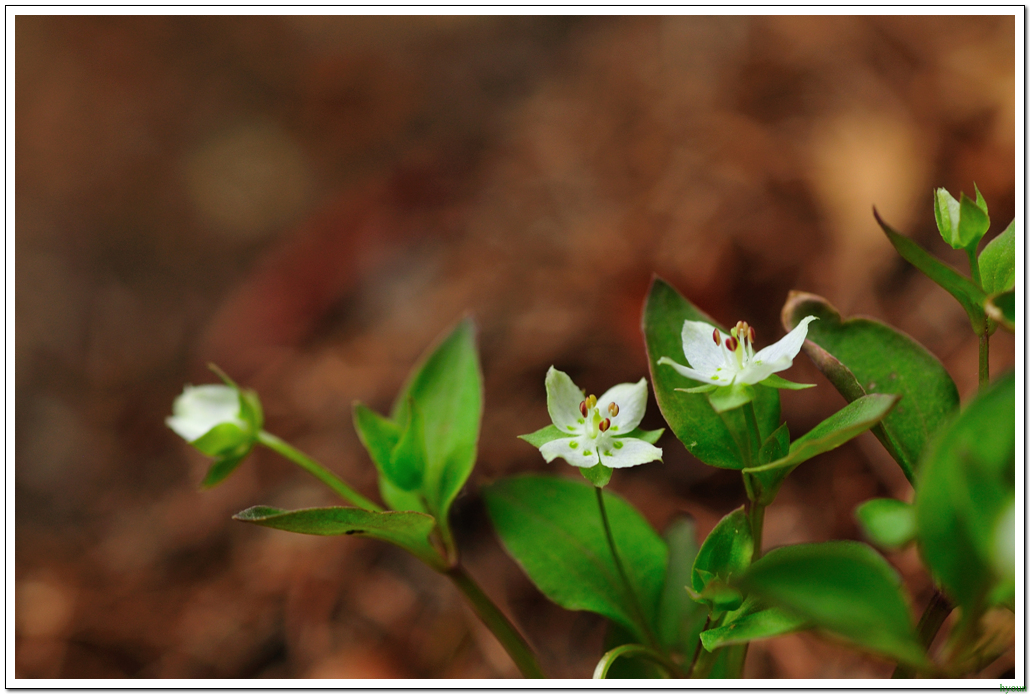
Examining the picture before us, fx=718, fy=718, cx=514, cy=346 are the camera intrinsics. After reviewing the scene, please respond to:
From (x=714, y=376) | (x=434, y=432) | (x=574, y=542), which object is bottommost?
(x=574, y=542)

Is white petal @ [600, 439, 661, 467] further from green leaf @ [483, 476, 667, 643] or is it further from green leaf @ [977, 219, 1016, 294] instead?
green leaf @ [977, 219, 1016, 294]

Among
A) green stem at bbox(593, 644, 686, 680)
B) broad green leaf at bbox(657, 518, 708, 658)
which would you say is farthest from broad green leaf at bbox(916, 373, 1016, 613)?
broad green leaf at bbox(657, 518, 708, 658)

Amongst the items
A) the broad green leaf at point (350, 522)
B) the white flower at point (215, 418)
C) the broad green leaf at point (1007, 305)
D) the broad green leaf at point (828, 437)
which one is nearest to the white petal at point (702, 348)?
the broad green leaf at point (828, 437)

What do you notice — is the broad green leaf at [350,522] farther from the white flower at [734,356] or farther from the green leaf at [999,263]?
the green leaf at [999,263]

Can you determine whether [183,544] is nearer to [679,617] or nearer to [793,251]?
[679,617]

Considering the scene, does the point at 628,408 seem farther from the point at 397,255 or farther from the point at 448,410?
the point at 397,255

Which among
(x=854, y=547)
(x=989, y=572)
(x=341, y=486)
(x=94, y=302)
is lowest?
(x=94, y=302)

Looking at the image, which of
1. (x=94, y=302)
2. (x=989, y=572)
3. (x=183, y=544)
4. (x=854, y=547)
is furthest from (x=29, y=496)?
(x=989, y=572)

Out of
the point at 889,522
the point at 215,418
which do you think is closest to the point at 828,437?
the point at 889,522
